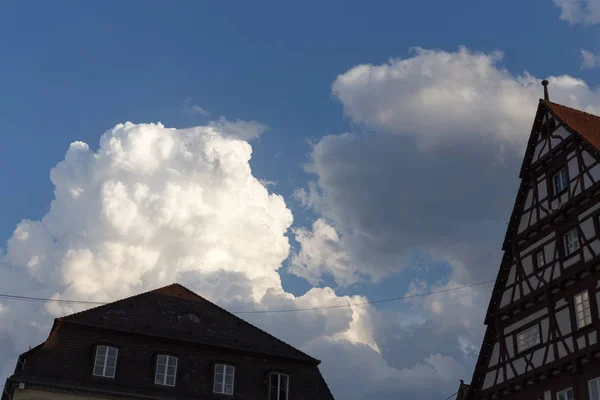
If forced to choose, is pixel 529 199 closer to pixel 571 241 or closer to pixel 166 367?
pixel 571 241

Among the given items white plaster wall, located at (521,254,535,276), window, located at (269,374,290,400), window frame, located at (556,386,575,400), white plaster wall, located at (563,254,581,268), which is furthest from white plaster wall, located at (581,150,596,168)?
window, located at (269,374,290,400)

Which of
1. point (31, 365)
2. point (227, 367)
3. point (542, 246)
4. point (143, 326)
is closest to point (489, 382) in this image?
point (542, 246)

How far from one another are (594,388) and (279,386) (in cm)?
1820

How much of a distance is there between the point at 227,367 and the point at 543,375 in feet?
56.5

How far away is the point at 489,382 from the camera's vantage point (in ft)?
121

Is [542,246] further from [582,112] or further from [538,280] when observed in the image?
[582,112]

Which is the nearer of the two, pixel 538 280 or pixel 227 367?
pixel 538 280

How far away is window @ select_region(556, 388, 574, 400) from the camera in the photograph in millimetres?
31141

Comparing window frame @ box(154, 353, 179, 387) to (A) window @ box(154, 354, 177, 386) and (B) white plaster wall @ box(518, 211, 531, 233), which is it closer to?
(A) window @ box(154, 354, 177, 386)

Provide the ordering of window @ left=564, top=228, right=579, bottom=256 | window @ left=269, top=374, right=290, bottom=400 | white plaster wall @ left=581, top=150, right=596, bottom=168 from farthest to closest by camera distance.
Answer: window @ left=269, top=374, right=290, bottom=400, white plaster wall @ left=581, top=150, right=596, bottom=168, window @ left=564, top=228, right=579, bottom=256

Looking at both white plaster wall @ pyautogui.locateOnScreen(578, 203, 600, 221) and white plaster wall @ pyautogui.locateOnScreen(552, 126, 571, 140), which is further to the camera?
white plaster wall @ pyautogui.locateOnScreen(552, 126, 571, 140)

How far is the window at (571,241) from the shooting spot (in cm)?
3325

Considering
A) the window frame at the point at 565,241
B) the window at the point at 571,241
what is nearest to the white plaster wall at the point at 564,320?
the window frame at the point at 565,241

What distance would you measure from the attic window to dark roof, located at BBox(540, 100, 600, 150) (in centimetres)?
2258
